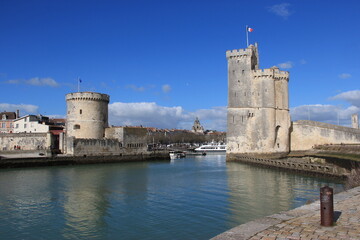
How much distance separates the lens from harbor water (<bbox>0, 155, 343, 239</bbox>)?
388 inches

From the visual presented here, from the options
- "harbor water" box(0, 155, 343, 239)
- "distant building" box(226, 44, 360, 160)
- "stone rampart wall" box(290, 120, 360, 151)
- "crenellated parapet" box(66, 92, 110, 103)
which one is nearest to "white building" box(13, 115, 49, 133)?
"crenellated parapet" box(66, 92, 110, 103)

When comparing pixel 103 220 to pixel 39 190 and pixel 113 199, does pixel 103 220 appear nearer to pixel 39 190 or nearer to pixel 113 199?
pixel 113 199

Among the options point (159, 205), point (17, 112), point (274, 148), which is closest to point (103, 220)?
point (159, 205)

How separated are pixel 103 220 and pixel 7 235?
289 cm

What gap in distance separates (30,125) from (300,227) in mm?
48357

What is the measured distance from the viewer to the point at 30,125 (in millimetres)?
48000

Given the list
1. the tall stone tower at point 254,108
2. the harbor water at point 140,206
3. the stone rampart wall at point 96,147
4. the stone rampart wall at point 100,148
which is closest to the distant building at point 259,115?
the tall stone tower at point 254,108

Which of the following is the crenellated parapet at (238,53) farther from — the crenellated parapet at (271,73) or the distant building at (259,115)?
the crenellated parapet at (271,73)

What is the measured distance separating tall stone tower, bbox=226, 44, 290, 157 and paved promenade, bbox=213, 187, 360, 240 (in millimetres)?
27395

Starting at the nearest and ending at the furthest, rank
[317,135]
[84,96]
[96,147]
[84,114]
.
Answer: [317,135]
[96,147]
[84,96]
[84,114]

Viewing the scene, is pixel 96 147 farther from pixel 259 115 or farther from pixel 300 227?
pixel 300 227

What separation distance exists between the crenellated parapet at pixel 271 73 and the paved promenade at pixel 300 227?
91.6 ft

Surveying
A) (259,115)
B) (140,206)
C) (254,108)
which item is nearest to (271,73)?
(254,108)

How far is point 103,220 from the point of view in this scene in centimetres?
1114
